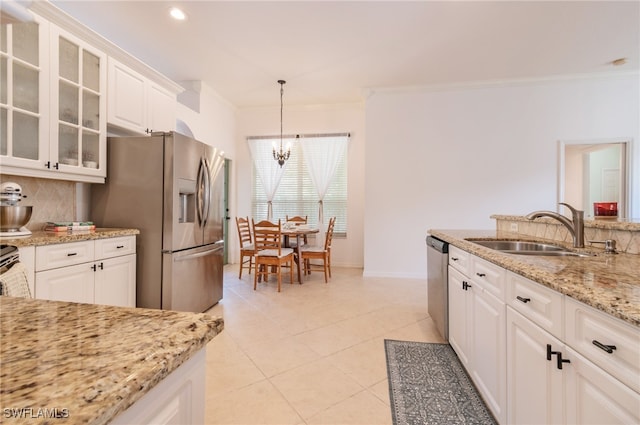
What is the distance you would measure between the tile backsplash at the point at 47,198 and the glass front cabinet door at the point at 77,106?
298 mm

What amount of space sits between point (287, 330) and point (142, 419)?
2261 millimetres

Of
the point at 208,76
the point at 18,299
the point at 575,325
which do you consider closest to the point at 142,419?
the point at 18,299

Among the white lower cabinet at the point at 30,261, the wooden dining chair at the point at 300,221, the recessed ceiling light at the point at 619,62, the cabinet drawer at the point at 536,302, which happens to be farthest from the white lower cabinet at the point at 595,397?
the recessed ceiling light at the point at 619,62

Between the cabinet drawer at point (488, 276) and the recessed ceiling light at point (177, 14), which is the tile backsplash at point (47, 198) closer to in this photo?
the recessed ceiling light at point (177, 14)

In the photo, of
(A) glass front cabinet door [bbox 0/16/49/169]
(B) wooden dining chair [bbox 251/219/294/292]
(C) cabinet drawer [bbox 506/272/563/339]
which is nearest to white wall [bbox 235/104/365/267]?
(B) wooden dining chair [bbox 251/219/294/292]

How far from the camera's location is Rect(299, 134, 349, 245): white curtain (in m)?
5.32

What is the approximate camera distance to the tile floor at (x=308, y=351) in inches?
62.7

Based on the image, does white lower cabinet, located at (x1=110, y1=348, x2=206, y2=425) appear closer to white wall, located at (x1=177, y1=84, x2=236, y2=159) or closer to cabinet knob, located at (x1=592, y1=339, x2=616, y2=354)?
cabinet knob, located at (x1=592, y1=339, x2=616, y2=354)

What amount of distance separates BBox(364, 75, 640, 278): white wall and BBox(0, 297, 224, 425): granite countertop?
14.0 feet

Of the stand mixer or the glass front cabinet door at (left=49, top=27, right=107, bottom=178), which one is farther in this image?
the glass front cabinet door at (left=49, top=27, right=107, bottom=178)

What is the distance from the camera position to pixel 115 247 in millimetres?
2244

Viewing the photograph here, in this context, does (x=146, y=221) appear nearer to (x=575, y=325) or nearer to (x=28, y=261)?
(x=28, y=261)

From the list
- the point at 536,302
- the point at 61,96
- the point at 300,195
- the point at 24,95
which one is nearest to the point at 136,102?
the point at 61,96

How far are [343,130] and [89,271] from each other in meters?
4.38
